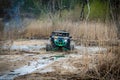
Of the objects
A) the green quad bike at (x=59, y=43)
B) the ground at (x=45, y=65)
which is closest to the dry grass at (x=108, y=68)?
the ground at (x=45, y=65)

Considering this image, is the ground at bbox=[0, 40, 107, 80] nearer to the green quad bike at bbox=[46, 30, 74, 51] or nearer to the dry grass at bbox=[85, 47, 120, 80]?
the dry grass at bbox=[85, 47, 120, 80]

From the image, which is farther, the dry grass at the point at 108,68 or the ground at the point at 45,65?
the ground at the point at 45,65

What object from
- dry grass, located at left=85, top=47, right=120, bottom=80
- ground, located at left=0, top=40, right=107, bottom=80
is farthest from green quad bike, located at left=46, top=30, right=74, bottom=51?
dry grass, located at left=85, top=47, right=120, bottom=80

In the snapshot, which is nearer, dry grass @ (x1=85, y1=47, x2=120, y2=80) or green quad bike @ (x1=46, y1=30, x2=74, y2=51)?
dry grass @ (x1=85, y1=47, x2=120, y2=80)

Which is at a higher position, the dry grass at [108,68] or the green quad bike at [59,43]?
the green quad bike at [59,43]

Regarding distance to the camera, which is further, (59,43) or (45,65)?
(59,43)

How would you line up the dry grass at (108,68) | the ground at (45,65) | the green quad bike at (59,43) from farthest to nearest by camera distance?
the green quad bike at (59,43) < the ground at (45,65) < the dry grass at (108,68)

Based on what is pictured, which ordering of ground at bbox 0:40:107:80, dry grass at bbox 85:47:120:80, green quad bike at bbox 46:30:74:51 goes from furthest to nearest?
green quad bike at bbox 46:30:74:51 < ground at bbox 0:40:107:80 < dry grass at bbox 85:47:120:80

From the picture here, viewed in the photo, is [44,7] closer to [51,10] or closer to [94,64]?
[51,10]

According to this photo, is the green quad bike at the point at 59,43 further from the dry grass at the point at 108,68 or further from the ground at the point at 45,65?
the dry grass at the point at 108,68

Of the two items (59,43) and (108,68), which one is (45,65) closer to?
(108,68)

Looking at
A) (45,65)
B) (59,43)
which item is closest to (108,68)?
(45,65)

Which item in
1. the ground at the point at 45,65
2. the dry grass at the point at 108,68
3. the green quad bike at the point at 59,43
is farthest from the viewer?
the green quad bike at the point at 59,43

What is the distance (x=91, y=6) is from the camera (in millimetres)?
28125
